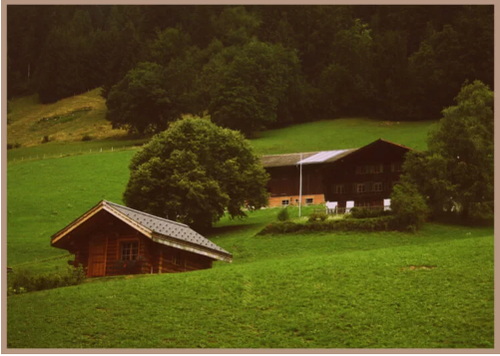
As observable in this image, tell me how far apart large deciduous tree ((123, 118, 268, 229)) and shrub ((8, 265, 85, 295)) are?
23.9 meters

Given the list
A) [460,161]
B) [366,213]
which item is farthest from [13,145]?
[460,161]

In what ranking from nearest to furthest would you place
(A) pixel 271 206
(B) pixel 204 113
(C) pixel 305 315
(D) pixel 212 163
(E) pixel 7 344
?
1. (E) pixel 7 344
2. (C) pixel 305 315
3. (D) pixel 212 163
4. (A) pixel 271 206
5. (B) pixel 204 113

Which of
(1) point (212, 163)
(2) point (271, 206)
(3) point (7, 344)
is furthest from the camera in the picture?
(2) point (271, 206)

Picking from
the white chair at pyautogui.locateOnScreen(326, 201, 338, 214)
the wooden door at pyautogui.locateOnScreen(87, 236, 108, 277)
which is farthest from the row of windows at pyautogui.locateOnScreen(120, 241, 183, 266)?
the white chair at pyautogui.locateOnScreen(326, 201, 338, 214)

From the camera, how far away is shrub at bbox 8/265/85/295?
45.8 m

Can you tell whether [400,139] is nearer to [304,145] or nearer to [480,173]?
[304,145]

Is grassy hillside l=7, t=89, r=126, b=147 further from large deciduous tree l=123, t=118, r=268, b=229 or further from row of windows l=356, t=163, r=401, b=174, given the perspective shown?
large deciduous tree l=123, t=118, r=268, b=229

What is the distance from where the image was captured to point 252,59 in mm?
136750

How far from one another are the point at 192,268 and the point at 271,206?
134 feet

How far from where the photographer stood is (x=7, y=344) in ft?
114

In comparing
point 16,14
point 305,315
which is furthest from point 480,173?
point 16,14

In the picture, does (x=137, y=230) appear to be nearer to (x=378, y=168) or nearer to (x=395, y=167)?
(x=378, y=168)

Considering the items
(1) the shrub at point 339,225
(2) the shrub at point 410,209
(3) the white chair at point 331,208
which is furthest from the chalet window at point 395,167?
(1) the shrub at point 339,225

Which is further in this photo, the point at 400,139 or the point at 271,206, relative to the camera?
the point at 400,139
